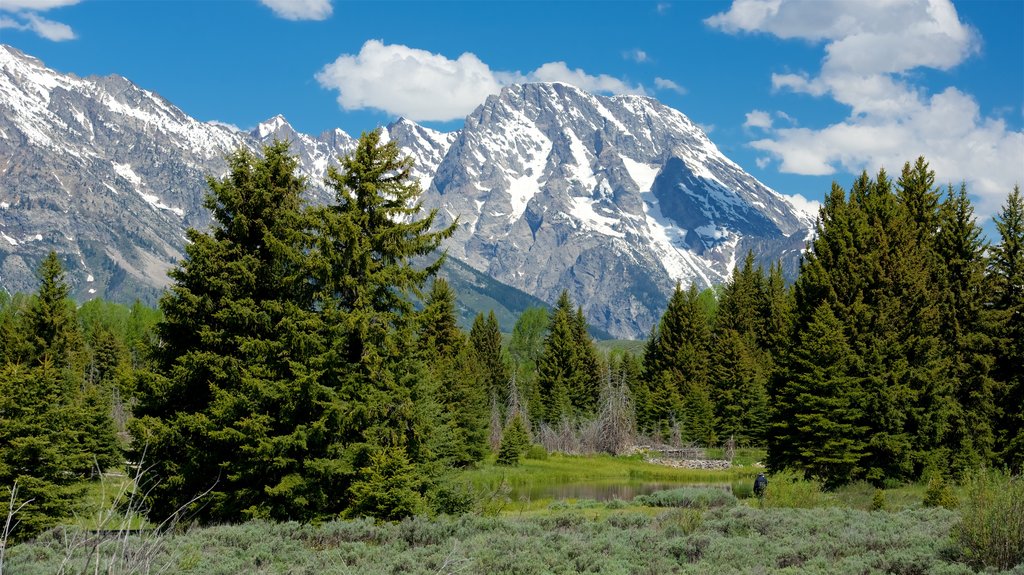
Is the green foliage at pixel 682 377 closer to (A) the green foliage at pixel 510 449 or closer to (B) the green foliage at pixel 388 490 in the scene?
(A) the green foliage at pixel 510 449

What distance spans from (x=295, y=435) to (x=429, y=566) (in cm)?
894

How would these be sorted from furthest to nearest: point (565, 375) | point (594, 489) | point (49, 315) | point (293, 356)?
point (565, 375) → point (49, 315) → point (594, 489) → point (293, 356)

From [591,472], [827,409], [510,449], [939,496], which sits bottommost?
[591,472]

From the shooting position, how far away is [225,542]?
1383 cm

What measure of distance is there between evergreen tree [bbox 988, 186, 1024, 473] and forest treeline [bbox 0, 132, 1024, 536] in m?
0.09

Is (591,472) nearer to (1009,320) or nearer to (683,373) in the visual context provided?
(683,373)

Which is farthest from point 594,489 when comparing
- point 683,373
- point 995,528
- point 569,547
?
point 995,528

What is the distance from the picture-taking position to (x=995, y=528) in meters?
11.3

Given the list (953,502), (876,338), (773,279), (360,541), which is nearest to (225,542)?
(360,541)

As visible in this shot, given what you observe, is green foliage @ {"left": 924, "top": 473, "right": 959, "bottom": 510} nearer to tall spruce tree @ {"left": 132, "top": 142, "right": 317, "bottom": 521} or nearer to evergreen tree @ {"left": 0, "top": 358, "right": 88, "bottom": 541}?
tall spruce tree @ {"left": 132, "top": 142, "right": 317, "bottom": 521}

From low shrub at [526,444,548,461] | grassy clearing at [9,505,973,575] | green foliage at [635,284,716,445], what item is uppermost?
green foliage at [635,284,716,445]

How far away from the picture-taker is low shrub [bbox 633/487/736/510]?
2191cm

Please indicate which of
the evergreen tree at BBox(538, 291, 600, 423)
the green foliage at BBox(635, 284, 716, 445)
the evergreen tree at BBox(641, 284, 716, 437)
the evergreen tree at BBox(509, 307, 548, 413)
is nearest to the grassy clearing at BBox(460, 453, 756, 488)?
the green foliage at BBox(635, 284, 716, 445)

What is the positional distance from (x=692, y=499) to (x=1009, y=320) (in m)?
18.3
